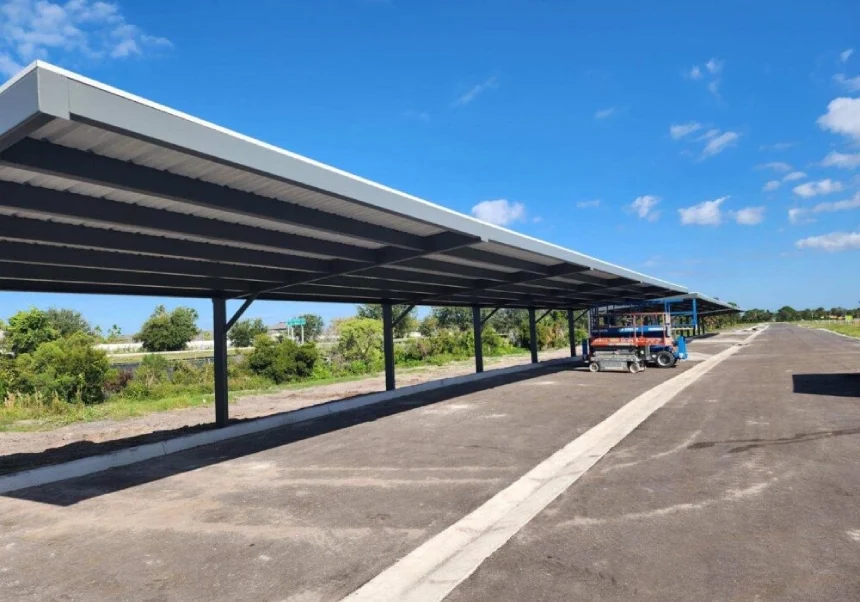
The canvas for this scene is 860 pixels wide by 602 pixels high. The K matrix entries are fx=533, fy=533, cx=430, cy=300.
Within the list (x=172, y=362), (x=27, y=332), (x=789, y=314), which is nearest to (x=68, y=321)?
(x=27, y=332)

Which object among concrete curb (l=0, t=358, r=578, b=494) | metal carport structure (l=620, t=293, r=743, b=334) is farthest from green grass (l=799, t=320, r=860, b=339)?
concrete curb (l=0, t=358, r=578, b=494)

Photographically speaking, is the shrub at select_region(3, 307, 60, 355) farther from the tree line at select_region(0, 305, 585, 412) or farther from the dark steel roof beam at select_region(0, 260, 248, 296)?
the dark steel roof beam at select_region(0, 260, 248, 296)

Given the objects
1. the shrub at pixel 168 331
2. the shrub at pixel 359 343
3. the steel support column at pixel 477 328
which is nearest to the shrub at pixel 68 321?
the shrub at pixel 168 331

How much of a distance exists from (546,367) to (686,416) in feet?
51.7

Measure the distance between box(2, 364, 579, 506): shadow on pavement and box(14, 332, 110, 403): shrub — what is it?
1120cm

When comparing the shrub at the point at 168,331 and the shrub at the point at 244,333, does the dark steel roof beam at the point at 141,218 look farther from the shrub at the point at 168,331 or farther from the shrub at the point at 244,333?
the shrub at the point at 168,331

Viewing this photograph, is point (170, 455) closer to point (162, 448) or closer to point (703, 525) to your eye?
point (162, 448)

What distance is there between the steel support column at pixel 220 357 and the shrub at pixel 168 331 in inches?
2815

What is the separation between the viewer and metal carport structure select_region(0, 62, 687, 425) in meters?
4.96

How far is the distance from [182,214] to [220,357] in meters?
6.20

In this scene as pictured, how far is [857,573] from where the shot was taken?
4391mm

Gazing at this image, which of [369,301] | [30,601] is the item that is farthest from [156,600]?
[369,301]

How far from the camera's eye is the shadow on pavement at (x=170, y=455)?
8.33m

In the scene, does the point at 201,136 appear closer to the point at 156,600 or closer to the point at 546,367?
the point at 156,600
